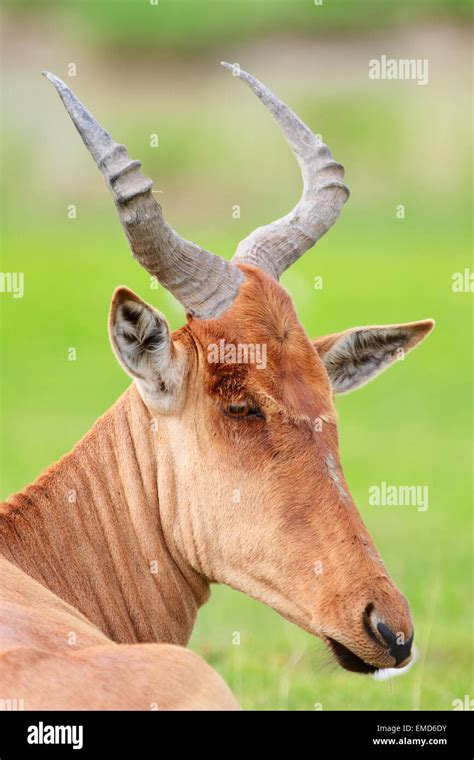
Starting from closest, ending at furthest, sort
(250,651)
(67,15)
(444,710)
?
1. (444,710)
2. (250,651)
3. (67,15)

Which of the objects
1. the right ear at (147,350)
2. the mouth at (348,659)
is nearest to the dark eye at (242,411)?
the right ear at (147,350)

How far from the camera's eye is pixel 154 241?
7.82m

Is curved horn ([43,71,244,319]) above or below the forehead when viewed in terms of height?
above

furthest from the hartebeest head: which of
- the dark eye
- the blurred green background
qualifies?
the blurred green background

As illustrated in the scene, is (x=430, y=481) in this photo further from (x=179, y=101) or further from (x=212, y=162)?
(x=179, y=101)

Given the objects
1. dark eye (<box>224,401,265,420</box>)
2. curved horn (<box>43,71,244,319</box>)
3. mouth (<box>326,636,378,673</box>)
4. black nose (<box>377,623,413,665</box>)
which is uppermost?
curved horn (<box>43,71,244,319</box>)

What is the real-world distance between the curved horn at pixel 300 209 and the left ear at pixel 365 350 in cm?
57

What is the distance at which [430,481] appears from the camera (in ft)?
79.4

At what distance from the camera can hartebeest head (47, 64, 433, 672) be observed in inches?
292

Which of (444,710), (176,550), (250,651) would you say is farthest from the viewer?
(250,651)

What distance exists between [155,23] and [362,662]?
45.2 m

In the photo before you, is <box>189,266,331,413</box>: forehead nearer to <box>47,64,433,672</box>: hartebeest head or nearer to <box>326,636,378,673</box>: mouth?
<box>47,64,433,672</box>: hartebeest head

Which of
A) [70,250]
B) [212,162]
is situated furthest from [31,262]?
[212,162]

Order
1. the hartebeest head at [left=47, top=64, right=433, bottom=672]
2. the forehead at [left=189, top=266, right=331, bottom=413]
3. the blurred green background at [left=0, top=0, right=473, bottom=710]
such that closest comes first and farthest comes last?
the hartebeest head at [left=47, top=64, right=433, bottom=672] < the forehead at [left=189, top=266, right=331, bottom=413] < the blurred green background at [left=0, top=0, right=473, bottom=710]
